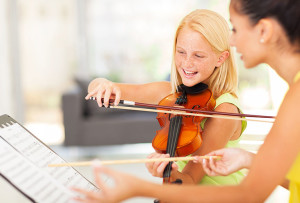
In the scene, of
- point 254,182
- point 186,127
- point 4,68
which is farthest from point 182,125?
point 4,68

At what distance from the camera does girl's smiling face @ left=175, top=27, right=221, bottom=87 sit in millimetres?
1246

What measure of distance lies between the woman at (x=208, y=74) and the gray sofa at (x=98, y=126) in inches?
88.1

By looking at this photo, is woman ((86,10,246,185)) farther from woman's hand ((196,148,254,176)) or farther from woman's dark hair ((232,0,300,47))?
woman's dark hair ((232,0,300,47))

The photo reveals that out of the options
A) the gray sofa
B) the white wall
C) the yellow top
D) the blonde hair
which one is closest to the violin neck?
the blonde hair

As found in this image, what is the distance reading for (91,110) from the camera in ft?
12.3

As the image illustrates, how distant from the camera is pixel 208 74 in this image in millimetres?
1309

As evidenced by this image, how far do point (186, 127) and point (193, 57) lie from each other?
25 cm

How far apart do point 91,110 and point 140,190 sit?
10.3 feet

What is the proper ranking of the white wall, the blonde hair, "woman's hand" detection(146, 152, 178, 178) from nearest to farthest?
"woman's hand" detection(146, 152, 178, 178) → the blonde hair → the white wall

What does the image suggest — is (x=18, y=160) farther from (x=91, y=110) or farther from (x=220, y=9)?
(x=220, y=9)

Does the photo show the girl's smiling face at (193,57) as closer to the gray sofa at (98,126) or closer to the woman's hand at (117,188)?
the woman's hand at (117,188)

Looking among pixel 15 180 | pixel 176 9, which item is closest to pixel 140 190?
pixel 15 180

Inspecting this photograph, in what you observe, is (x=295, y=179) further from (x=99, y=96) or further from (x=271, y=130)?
(x=99, y=96)

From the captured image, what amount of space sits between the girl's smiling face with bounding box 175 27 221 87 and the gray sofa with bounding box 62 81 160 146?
7.62ft
